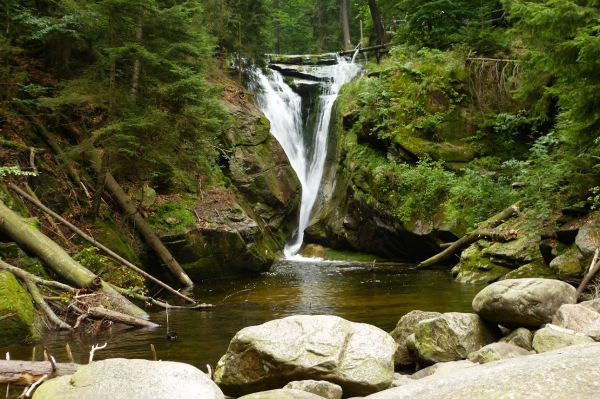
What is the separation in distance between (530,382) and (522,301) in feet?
10.7

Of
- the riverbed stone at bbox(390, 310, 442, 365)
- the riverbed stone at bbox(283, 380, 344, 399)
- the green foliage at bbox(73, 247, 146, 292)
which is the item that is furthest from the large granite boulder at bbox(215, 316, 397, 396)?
the green foliage at bbox(73, 247, 146, 292)

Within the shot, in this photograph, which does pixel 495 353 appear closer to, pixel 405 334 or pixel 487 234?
pixel 405 334

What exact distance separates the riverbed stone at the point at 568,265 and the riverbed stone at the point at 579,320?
3.47 meters

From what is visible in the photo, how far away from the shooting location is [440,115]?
57.2 ft

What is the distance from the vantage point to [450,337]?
5613mm

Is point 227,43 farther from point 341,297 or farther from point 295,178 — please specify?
point 341,297

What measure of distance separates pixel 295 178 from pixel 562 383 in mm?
17800

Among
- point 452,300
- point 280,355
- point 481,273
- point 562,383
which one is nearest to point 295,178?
point 481,273

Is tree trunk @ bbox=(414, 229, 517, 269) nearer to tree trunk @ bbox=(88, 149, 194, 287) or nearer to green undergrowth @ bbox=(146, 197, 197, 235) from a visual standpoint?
green undergrowth @ bbox=(146, 197, 197, 235)

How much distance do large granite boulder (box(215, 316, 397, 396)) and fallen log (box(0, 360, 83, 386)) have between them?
4.70ft

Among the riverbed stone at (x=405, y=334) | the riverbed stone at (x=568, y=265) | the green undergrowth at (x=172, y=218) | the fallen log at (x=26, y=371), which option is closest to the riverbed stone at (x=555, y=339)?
the riverbed stone at (x=405, y=334)

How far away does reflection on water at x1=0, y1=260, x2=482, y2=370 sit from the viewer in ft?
20.7

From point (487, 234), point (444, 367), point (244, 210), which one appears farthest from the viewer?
point (244, 210)

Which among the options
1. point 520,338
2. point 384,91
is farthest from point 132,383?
point 384,91
